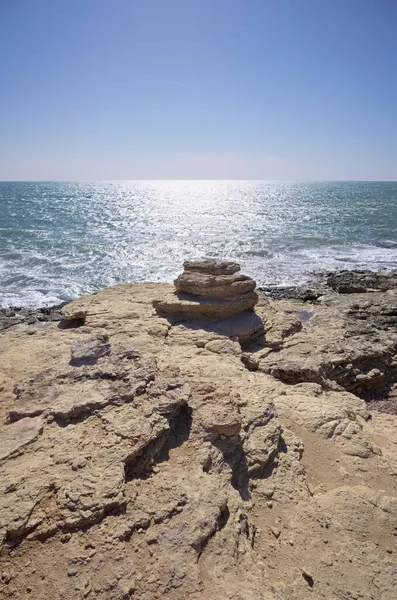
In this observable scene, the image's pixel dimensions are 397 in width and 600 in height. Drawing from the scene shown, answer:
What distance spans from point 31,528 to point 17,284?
19.3 metres

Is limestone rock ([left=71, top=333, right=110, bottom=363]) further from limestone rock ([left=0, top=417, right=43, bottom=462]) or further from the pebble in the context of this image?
the pebble

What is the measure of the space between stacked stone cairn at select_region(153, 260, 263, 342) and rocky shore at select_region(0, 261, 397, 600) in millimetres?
1222

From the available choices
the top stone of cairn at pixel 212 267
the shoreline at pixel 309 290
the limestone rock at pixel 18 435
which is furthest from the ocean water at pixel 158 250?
the limestone rock at pixel 18 435

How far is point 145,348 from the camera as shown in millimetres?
7070

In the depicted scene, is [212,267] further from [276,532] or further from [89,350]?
[276,532]

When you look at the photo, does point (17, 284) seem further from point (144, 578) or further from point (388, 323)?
point (144, 578)

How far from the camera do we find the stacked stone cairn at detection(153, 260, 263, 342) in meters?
8.91

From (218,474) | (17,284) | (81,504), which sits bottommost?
(17,284)

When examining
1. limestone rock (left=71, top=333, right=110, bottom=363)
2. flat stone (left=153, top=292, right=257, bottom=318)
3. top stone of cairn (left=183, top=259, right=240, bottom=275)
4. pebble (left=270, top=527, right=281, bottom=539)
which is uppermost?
top stone of cairn (left=183, top=259, right=240, bottom=275)

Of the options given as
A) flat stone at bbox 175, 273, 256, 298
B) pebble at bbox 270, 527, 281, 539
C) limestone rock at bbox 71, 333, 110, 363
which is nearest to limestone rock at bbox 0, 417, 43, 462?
limestone rock at bbox 71, 333, 110, 363

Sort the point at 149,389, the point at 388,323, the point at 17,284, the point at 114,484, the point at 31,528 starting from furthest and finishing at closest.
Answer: the point at 17,284, the point at 388,323, the point at 149,389, the point at 114,484, the point at 31,528

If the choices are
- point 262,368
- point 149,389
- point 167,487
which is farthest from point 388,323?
point 167,487

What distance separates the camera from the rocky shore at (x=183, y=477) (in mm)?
3037

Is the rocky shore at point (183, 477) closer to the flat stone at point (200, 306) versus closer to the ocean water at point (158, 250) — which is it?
the flat stone at point (200, 306)
